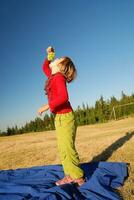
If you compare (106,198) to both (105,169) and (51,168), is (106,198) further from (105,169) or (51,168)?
(51,168)

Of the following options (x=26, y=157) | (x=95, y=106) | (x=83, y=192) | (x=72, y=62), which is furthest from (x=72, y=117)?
(x=95, y=106)

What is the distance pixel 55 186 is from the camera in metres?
5.12

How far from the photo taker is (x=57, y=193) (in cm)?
475

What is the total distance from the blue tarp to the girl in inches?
11.0

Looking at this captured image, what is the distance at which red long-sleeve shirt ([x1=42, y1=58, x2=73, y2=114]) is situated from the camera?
5.28 metres

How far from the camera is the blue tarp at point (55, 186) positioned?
4695 mm

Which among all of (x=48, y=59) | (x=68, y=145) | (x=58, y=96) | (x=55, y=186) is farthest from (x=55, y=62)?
(x=55, y=186)

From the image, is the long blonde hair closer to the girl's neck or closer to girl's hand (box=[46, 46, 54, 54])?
the girl's neck

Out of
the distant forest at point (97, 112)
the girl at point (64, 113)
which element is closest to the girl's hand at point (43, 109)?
the girl at point (64, 113)

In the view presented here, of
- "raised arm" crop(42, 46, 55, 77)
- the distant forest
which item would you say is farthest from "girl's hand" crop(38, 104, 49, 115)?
the distant forest

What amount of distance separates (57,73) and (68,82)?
0.28 meters

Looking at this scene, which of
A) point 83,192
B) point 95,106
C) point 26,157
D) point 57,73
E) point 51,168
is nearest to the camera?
point 83,192

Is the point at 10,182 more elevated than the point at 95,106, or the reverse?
the point at 95,106

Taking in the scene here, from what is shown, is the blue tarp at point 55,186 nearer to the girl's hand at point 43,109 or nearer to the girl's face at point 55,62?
the girl's hand at point 43,109
